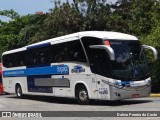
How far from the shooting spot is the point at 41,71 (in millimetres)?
22672

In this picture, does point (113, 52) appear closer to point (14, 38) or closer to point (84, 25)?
point (84, 25)

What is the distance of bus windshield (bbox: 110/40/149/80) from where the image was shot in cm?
1745

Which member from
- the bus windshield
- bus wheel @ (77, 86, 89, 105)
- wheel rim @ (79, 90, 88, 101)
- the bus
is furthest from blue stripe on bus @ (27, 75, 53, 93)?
the bus windshield

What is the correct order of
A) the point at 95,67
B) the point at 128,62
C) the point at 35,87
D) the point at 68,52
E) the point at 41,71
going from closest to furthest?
the point at 128,62
the point at 95,67
the point at 68,52
the point at 41,71
the point at 35,87

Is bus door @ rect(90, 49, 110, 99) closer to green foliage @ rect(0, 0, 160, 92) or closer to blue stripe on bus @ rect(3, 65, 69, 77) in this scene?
blue stripe on bus @ rect(3, 65, 69, 77)

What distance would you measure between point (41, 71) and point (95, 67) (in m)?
5.37

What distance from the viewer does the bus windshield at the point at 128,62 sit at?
17.5 m

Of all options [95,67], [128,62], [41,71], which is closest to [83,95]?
[95,67]

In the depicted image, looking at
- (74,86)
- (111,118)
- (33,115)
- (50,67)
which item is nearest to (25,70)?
(50,67)

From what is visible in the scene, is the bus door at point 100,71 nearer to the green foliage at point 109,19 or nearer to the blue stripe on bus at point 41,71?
the blue stripe on bus at point 41,71

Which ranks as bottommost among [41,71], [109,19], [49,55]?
[41,71]

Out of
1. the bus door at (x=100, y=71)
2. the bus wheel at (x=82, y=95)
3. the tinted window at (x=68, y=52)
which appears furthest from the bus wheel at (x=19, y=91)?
the bus door at (x=100, y=71)

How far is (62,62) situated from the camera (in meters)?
20.4

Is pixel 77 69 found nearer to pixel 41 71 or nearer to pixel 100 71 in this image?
pixel 100 71
